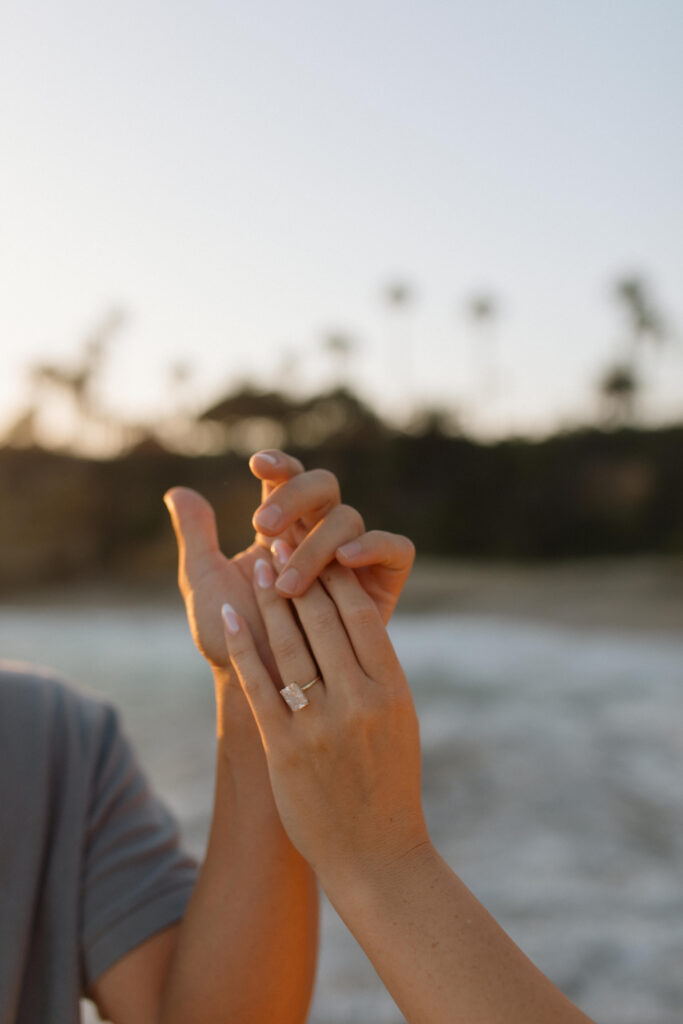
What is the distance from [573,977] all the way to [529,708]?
348cm

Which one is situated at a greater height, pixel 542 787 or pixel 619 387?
pixel 619 387

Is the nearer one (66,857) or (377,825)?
(377,825)

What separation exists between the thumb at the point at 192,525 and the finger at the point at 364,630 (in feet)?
0.94

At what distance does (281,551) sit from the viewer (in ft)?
3.28

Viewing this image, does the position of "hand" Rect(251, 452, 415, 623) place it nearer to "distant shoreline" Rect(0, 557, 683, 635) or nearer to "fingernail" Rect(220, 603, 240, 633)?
"fingernail" Rect(220, 603, 240, 633)

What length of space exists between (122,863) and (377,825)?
0.50 m

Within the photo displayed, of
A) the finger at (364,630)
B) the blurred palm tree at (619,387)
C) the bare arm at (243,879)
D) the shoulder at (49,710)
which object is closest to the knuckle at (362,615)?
the finger at (364,630)

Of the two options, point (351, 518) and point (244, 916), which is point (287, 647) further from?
point (244, 916)

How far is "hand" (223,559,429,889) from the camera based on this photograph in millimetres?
812

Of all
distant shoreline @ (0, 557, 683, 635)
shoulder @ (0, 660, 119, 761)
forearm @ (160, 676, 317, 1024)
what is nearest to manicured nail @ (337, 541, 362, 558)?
forearm @ (160, 676, 317, 1024)

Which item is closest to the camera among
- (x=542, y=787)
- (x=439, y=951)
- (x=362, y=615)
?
(x=439, y=951)

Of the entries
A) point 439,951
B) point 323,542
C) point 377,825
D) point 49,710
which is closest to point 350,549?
point 323,542

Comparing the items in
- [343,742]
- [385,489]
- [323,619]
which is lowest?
[385,489]

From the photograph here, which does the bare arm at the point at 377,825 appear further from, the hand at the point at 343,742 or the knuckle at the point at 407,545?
the knuckle at the point at 407,545
